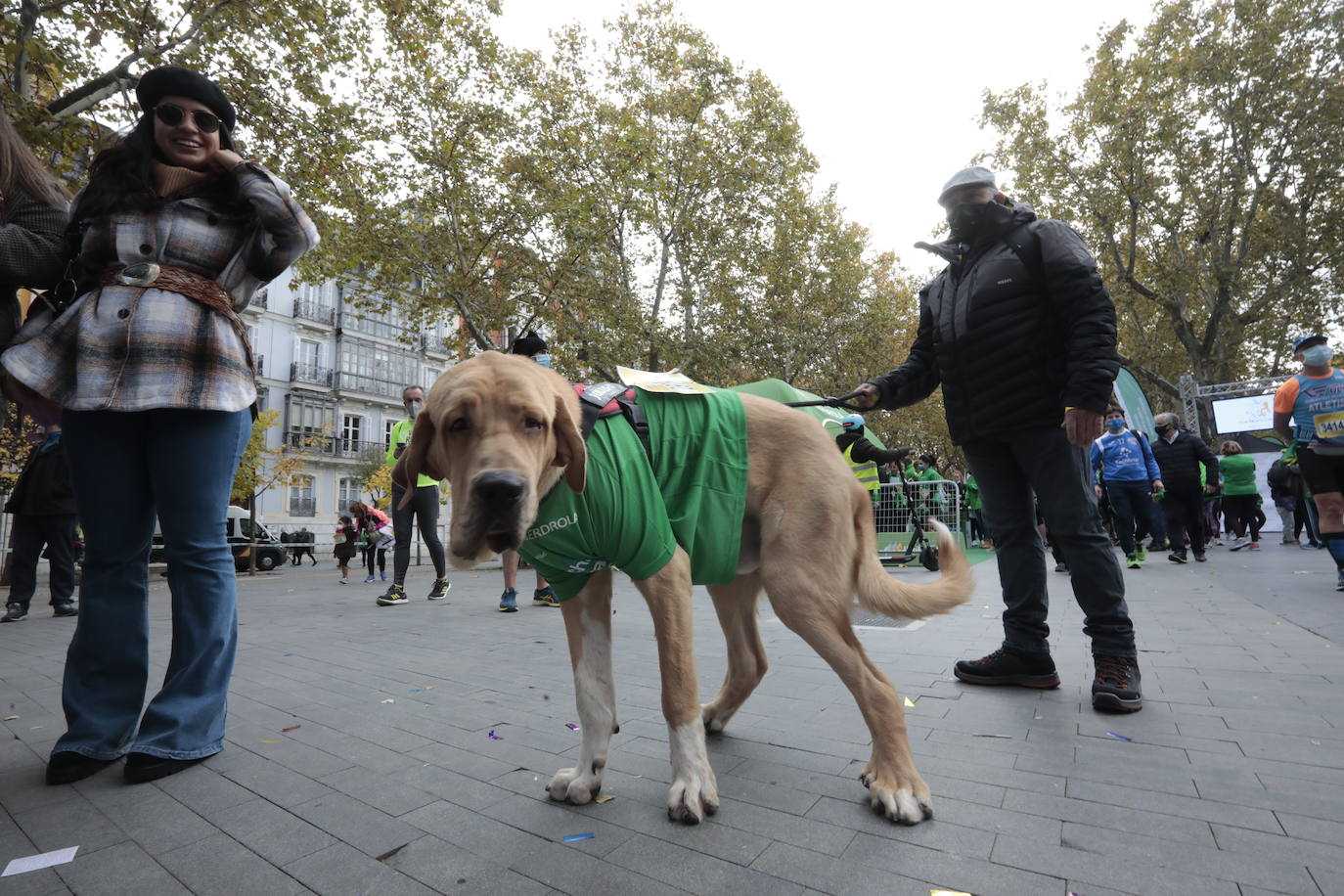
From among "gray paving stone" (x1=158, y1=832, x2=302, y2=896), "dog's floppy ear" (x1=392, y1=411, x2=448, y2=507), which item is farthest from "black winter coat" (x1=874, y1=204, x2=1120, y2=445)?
"gray paving stone" (x1=158, y1=832, x2=302, y2=896)

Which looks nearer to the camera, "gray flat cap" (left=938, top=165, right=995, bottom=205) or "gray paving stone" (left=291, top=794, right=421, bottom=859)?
"gray paving stone" (left=291, top=794, right=421, bottom=859)

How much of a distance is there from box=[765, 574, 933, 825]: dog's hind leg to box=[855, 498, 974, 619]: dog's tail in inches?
5.4

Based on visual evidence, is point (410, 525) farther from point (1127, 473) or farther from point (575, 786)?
point (1127, 473)

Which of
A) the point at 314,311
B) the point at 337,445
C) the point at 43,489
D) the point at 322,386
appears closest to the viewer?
the point at 43,489

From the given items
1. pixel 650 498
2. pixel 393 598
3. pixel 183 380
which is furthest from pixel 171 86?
pixel 393 598

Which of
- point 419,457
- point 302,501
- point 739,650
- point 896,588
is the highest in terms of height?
point 302,501

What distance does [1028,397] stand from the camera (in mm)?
3141

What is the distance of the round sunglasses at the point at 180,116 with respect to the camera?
7.81ft

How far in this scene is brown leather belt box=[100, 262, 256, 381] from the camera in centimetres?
234

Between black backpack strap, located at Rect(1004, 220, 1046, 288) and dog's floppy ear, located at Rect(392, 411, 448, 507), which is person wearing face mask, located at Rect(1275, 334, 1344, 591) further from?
dog's floppy ear, located at Rect(392, 411, 448, 507)

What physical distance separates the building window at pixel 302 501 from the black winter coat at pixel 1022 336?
38.7 metres

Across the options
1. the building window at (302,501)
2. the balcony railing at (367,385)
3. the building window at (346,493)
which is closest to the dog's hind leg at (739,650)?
the building window at (302,501)

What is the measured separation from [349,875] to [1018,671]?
301 cm

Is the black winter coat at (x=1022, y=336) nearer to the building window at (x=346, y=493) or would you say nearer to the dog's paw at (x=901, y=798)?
the dog's paw at (x=901, y=798)
